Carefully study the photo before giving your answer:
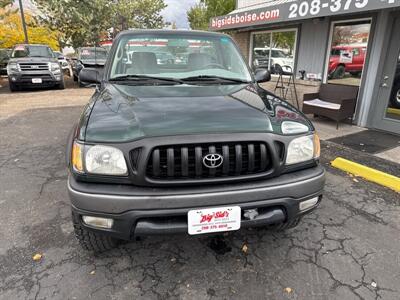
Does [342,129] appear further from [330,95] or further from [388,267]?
[388,267]

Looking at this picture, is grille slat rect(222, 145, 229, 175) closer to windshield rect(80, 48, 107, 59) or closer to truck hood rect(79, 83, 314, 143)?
truck hood rect(79, 83, 314, 143)

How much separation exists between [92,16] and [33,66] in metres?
6.71

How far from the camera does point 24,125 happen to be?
6.54m

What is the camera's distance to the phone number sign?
15.9 ft

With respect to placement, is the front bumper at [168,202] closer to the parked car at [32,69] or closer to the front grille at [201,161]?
the front grille at [201,161]

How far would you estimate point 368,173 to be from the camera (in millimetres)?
3910

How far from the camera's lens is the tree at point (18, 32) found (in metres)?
17.1

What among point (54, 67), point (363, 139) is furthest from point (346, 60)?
point (54, 67)

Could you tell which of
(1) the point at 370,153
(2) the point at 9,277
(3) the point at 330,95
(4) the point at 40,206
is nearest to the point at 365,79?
(3) the point at 330,95

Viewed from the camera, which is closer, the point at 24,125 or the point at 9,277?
the point at 9,277

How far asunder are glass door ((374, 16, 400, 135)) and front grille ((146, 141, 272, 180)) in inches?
206

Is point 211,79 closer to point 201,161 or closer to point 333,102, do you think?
point 201,161

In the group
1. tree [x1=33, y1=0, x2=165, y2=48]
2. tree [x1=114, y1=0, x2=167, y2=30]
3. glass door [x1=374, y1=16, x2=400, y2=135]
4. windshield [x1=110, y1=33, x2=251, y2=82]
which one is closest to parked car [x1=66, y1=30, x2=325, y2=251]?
windshield [x1=110, y1=33, x2=251, y2=82]

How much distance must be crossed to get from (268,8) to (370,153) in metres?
4.21
